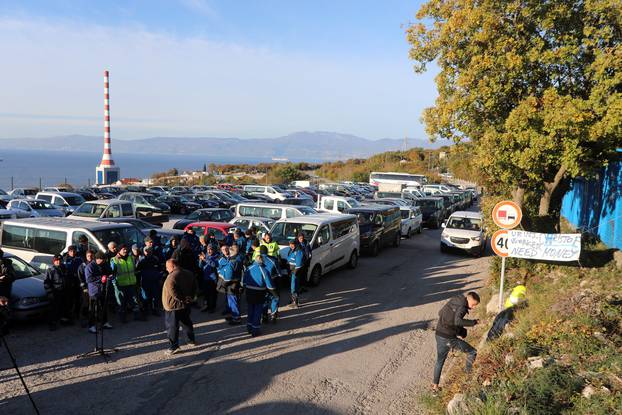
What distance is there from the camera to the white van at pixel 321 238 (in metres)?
13.1

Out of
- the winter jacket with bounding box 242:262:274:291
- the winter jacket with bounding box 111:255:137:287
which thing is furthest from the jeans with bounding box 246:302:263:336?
the winter jacket with bounding box 111:255:137:287

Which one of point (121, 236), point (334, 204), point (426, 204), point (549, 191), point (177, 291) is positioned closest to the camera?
point (177, 291)

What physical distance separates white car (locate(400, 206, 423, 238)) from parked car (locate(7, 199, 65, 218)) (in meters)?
17.0

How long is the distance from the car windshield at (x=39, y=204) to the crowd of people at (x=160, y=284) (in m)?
16.1

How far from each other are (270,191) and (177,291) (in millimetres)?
30185

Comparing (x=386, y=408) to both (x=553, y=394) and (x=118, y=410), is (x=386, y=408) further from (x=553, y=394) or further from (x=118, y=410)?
(x=118, y=410)

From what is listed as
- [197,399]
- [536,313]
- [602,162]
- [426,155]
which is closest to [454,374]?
[536,313]

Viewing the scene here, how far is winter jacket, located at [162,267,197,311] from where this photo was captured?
7809 mm

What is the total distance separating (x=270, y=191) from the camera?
37.9 m

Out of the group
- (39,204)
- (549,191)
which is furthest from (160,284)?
(39,204)

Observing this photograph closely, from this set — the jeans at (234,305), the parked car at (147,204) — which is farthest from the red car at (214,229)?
the parked car at (147,204)

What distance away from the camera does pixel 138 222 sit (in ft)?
55.8

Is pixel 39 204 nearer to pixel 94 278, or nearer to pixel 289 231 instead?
pixel 289 231

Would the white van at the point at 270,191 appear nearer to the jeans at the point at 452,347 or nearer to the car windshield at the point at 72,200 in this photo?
the car windshield at the point at 72,200
